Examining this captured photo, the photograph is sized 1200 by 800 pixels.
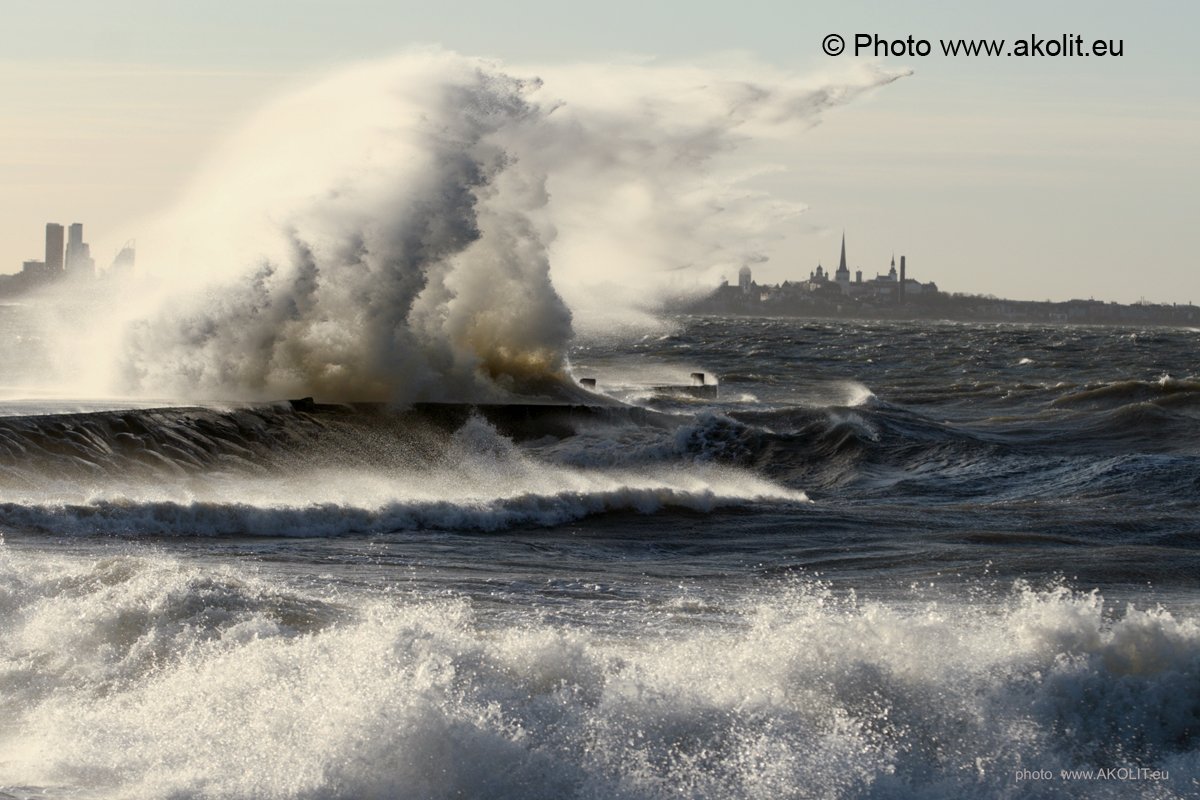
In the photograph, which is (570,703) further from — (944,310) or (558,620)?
(944,310)

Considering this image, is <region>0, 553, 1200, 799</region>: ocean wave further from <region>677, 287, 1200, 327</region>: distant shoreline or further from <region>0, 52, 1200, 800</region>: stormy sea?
<region>677, 287, 1200, 327</region>: distant shoreline

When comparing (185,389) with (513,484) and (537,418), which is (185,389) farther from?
(513,484)

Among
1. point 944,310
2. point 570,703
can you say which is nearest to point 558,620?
point 570,703

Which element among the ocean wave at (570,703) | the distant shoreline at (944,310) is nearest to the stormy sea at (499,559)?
the ocean wave at (570,703)

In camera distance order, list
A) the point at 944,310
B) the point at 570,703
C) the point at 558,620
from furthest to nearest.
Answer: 1. the point at 944,310
2. the point at 558,620
3. the point at 570,703

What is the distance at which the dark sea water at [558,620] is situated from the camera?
4277mm

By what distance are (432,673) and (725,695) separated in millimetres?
1248

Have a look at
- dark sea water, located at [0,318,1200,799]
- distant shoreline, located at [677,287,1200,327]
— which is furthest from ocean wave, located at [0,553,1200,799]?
distant shoreline, located at [677,287,1200,327]

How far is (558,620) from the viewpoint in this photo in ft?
20.1

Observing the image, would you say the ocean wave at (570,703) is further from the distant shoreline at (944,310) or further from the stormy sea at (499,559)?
the distant shoreline at (944,310)

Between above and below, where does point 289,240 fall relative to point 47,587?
above

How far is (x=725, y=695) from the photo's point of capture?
4691 millimetres

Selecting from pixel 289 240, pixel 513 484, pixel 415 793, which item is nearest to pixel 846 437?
pixel 513 484

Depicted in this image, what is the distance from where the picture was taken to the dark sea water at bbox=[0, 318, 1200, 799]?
4.28 metres
